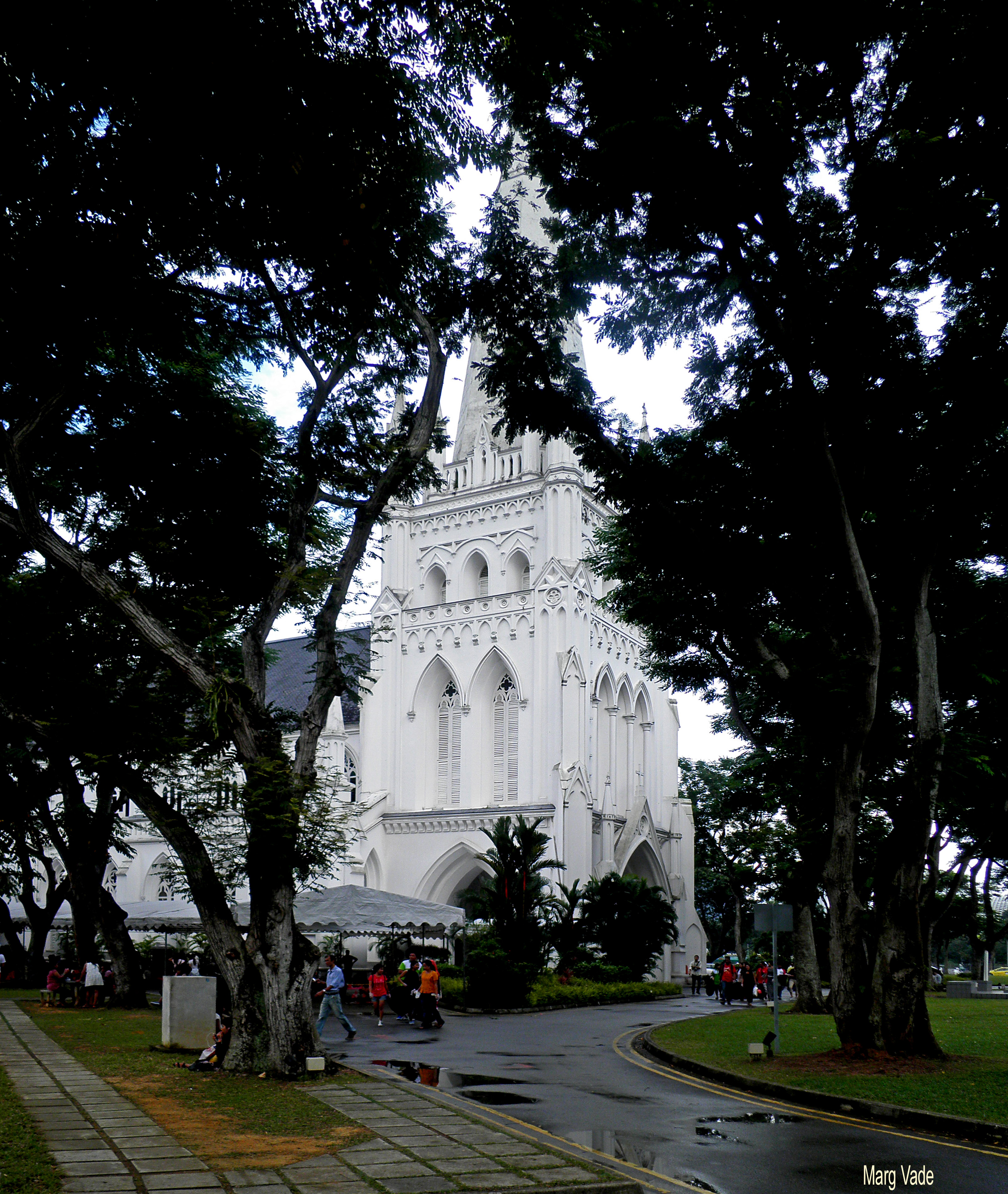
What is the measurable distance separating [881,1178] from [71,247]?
10890 millimetres

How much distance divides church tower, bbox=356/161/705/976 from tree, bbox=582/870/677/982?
1.58 m

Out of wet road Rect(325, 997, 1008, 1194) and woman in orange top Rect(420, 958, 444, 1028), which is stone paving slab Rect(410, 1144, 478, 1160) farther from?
woman in orange top Rect(420, 958, 444, 1028)

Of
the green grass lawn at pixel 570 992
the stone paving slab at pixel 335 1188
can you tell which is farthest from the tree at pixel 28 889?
the stone paving slab at pixel 335 1188

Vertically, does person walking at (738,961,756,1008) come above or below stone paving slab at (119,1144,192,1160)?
below

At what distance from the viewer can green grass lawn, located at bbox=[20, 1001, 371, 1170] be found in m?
7.18

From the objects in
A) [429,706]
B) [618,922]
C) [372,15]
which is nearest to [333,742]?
[429,706]

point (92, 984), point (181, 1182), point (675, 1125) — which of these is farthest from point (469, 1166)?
point (92, 984)

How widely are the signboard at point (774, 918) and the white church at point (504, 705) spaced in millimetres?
22323

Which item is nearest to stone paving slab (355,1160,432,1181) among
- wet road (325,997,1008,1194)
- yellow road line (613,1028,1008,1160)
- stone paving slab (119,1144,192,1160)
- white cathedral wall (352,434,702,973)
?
stone paving slab (119,1144,192,1160)

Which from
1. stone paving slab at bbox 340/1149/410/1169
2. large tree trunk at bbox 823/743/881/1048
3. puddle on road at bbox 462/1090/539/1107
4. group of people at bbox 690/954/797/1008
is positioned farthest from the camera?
group of people at bbox 690/954/797/1008

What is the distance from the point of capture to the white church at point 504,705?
1524 inches

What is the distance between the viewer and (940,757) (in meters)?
13.3

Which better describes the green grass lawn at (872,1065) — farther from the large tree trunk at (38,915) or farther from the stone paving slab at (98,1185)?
the large tree trunk at (38,915)

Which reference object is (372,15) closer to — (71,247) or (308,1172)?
(71,247)
